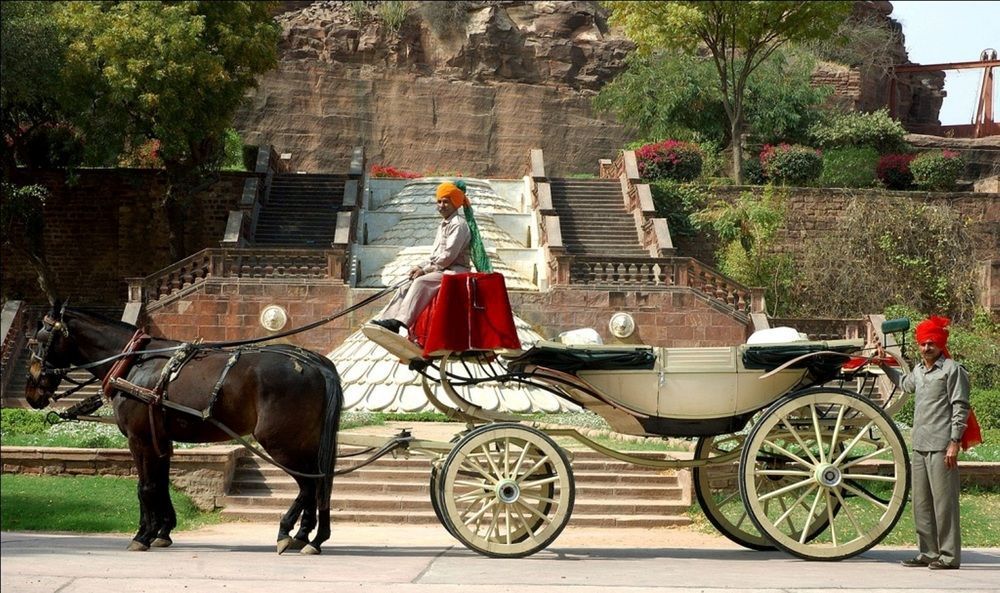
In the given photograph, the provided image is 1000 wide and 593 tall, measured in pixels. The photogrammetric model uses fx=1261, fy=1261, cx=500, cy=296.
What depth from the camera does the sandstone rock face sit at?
130 feet

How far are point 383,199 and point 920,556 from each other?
2224cm

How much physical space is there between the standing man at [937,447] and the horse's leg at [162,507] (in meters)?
5.14

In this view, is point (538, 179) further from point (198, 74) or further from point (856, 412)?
point (856, 412)

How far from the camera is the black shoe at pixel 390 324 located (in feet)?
28.8

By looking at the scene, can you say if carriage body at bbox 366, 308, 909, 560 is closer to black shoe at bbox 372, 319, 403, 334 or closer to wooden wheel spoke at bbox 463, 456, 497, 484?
wooden wheel spoke at bbox 463, 456, 497, 484

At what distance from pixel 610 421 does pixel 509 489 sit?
1.03m

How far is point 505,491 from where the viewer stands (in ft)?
28.1

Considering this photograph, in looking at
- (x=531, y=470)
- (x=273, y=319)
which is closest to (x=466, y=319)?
(x=531, y=470)

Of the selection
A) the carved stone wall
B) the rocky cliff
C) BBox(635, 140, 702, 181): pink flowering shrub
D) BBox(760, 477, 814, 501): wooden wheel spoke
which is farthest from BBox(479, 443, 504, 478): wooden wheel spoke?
the rocky cliff

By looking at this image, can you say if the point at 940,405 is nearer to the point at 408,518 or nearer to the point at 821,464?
the point at 821,464

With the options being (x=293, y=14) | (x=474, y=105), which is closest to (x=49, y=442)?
(x=474, y=105)

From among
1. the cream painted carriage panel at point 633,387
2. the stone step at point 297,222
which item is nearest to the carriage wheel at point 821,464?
the cream painted carriage panel at point 633,387

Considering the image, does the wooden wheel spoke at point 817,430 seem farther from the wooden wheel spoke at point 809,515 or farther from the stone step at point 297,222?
the stone step at point 297,222

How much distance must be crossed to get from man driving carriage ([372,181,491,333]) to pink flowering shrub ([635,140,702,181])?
2089cm
